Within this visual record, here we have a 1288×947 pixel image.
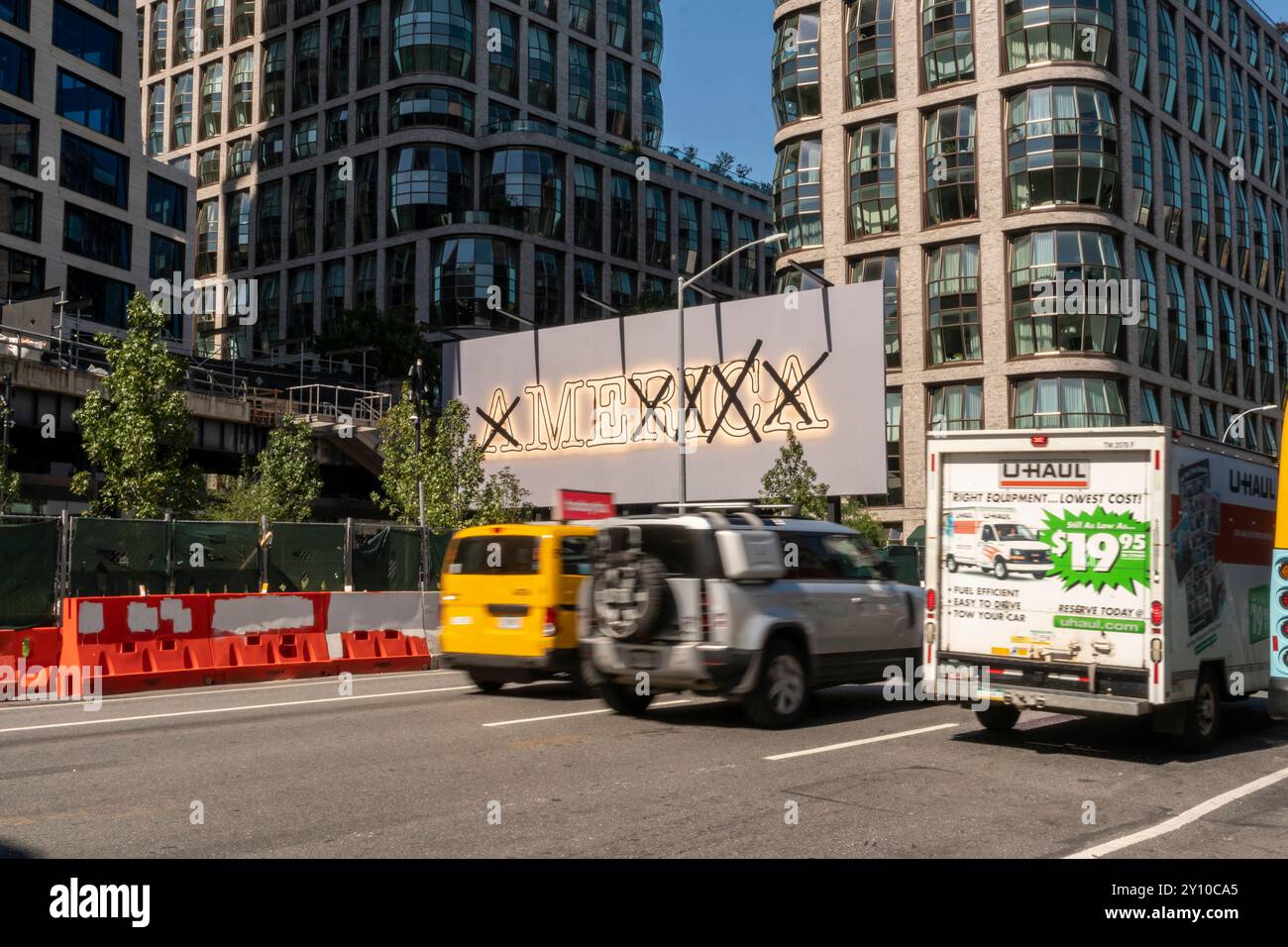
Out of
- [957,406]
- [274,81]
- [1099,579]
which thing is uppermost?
[274,81]

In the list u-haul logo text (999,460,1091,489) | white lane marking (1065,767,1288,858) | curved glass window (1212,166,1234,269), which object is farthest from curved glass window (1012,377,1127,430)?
white lane marking (1065,767,1288,858)

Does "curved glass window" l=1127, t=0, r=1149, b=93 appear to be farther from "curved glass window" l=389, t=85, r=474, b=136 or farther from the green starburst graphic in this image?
the green starburst graphic

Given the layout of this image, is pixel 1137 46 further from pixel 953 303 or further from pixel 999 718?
pixel 999 718

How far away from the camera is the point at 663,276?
291 ft

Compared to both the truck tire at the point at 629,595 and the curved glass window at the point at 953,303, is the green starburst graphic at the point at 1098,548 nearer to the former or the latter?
the truck tire at the point at 629,595

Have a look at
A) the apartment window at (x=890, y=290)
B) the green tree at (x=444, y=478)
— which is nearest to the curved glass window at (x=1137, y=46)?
the apartment window at (x=890, y=290)

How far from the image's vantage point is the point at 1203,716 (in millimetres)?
10969

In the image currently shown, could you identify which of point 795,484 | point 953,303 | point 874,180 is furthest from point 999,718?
point 874,180

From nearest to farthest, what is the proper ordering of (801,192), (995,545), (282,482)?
(995,545), (282,482), (801,192)

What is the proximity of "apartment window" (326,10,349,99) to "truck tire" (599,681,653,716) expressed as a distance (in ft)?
254

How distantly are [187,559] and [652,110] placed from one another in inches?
3148

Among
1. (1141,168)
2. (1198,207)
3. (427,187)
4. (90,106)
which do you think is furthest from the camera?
(427,187)

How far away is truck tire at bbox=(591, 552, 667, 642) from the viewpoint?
37.9 feet
